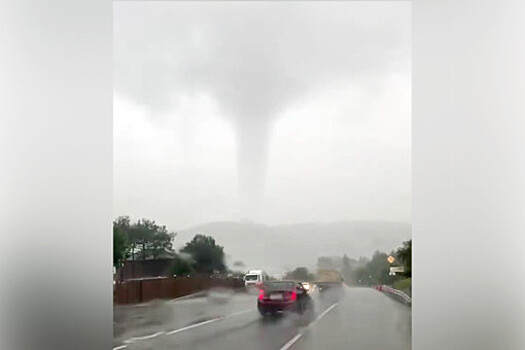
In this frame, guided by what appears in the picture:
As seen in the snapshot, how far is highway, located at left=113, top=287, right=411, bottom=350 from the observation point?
2.23 m

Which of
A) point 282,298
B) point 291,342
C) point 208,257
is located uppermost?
point 208,257

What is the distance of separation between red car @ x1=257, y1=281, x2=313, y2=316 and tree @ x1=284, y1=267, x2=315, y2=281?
0.02 meters

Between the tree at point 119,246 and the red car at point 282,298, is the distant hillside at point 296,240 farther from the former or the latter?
the tree at point 119,246

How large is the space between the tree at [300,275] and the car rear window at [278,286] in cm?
2

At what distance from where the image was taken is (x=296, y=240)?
2254mm

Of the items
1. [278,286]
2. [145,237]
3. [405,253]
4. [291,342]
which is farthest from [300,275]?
[145,237]

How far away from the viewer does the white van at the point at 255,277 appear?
225 cm

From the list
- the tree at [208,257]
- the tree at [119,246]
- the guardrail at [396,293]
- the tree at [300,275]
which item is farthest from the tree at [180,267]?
the guardrail at [396,293]

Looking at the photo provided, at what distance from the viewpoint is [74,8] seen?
2.30 metres

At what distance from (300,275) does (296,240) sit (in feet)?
0.37

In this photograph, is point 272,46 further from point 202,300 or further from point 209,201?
point 202,300

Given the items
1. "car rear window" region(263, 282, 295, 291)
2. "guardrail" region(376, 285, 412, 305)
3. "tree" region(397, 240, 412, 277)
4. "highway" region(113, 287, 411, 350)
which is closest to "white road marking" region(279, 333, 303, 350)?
"highway" region(113, 287, 411, 350)

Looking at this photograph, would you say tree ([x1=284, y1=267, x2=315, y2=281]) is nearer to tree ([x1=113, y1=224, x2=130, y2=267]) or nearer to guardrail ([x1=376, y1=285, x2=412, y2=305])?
guardrail ([x1=376, y1=285, x2=412, y2=305])

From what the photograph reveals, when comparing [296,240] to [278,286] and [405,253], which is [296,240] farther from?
[405,253]
